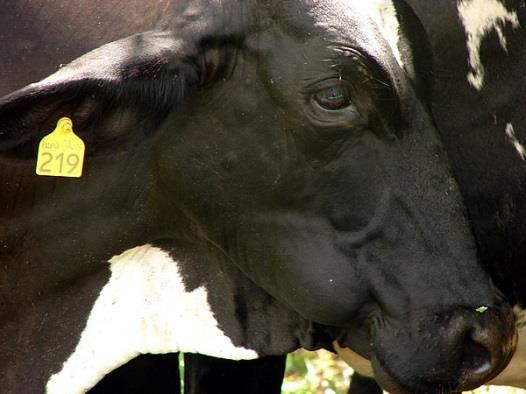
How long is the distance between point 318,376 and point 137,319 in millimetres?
2797

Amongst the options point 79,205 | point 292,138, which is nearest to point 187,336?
point 79,205

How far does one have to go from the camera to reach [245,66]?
3701mm

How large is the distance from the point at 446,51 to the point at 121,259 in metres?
1.30

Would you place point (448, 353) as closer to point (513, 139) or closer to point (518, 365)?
point (513, 139)

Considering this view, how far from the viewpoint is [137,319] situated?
13.5 feet

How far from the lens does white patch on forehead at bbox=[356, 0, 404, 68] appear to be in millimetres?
3718

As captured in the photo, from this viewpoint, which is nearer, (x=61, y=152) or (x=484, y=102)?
(x=61, y=152)

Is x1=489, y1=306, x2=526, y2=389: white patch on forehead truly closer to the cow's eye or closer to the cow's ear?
the cow's eye

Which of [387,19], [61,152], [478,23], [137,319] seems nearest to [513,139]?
[478,23]

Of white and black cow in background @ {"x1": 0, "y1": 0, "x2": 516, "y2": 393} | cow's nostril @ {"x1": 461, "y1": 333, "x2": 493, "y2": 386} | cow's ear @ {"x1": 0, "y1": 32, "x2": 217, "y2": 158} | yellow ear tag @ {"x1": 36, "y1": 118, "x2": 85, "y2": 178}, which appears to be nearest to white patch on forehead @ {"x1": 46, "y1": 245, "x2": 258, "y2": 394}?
white and black cow in background @ {"x1": 0, "y1": 0, "x2": 516, "y2": 393}

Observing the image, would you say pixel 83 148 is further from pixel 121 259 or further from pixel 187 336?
pixel 187 336

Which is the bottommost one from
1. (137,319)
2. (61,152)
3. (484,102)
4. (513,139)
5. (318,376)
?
(318,376)

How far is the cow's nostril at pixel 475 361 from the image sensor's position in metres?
3.72

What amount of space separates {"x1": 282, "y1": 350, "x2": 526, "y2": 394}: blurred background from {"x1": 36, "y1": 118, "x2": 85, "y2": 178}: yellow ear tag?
2.96m
